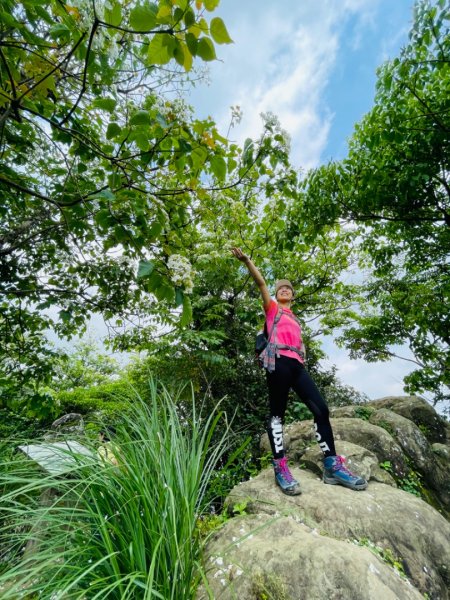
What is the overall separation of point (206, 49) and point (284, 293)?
255 cm

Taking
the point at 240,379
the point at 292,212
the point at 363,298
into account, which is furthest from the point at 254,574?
the point at 363,298

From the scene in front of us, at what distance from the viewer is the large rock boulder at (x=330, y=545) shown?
1.70 metres

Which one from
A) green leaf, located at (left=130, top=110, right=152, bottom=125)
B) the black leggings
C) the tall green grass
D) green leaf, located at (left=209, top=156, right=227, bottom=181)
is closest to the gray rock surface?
the tall green grass

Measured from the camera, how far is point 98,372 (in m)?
22.7

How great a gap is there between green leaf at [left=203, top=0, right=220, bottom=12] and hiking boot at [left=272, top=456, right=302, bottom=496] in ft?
9.96

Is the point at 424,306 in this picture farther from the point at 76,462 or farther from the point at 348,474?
the point at 76,462

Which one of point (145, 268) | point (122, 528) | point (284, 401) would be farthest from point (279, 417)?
point (145, 268)

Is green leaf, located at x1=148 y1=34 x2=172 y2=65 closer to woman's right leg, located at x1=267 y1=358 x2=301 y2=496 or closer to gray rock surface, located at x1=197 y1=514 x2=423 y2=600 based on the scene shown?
gray rock surface, located at x1=197 y1=514 x2=423 y2=600

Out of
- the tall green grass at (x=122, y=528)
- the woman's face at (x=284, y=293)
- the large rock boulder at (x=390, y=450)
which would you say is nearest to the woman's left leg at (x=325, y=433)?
the large rock boulder at (x=390, y=450)

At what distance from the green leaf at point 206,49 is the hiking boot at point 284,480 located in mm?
2917

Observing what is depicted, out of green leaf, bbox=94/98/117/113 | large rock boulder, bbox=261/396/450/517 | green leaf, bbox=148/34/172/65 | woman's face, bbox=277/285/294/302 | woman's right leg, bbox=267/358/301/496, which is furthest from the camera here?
large rock boulder, bbox=261/396/450/517

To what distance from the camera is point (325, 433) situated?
119 inches

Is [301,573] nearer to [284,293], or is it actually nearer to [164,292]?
[164,292]

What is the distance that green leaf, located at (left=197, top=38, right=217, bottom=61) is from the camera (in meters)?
1.13
